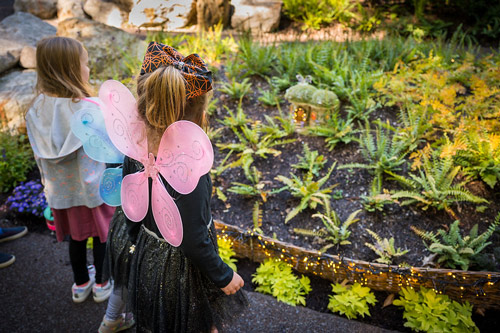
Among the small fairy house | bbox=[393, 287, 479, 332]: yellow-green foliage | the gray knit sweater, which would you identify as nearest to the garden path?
bbox=[393, 287, 479, 332]: yellow-green foliage

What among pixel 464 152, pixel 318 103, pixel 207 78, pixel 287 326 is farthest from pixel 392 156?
pixel 207 78

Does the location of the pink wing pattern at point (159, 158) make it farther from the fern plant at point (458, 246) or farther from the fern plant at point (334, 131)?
the fern plant at point (334, 131)

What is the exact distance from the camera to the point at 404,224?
3146 mm

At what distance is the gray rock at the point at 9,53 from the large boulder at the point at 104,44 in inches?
31.4

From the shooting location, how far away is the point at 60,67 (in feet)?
7.40

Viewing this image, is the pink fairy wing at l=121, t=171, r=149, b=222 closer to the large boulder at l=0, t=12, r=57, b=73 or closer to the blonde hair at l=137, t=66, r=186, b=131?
the blonde hair at l=137, t=66, r=186, b=131

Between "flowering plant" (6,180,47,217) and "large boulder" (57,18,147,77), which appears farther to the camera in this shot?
"large boulder" (57,18,147,77)

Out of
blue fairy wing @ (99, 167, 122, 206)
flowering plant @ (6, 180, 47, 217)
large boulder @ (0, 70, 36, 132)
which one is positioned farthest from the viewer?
large boulder @ (0, 70, 36, 132)

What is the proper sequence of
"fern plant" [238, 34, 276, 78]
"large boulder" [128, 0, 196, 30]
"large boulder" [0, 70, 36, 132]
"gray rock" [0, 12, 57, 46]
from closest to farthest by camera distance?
"large boulder" [0, 70, 36, 132] → "fern plant" [238, 34, 276, 78] → "gray rock" [0, 12, 57, 46] → "large boulder" [128, 0, 196, 30]

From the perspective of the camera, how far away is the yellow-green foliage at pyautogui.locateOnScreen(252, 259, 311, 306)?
279 cm

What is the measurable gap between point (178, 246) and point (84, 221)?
4.33 ft

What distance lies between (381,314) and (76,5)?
957cm

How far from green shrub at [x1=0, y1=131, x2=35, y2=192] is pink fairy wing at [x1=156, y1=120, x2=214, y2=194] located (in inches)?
142

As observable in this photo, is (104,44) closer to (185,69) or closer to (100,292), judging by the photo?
(100,292)
